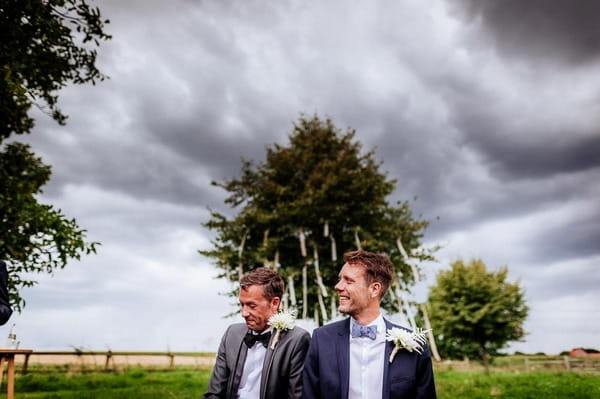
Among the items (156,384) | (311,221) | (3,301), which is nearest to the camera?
(3,301)

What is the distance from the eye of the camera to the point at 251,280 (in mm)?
4555

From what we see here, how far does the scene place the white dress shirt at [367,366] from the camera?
156 inches

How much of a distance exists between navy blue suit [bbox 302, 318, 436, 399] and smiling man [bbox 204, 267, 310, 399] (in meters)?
0.39

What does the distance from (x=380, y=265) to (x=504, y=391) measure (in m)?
9.80

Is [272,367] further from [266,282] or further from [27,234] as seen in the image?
[27,234]

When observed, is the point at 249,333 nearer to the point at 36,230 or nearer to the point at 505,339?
the point at 36,230

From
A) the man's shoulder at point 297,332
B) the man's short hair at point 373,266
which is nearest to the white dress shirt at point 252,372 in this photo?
the man's shoulder at point 297,332

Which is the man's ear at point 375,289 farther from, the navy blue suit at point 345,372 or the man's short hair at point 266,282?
the man's short hair at point 266,282

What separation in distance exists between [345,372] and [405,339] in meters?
0.65

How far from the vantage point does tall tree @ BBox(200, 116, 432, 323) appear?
1069 inches

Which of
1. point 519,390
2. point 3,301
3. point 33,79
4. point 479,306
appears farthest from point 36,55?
point 479,306

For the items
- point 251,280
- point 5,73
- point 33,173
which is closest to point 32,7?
point 5,73

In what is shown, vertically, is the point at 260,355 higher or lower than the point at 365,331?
lower

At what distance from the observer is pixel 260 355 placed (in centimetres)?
469
